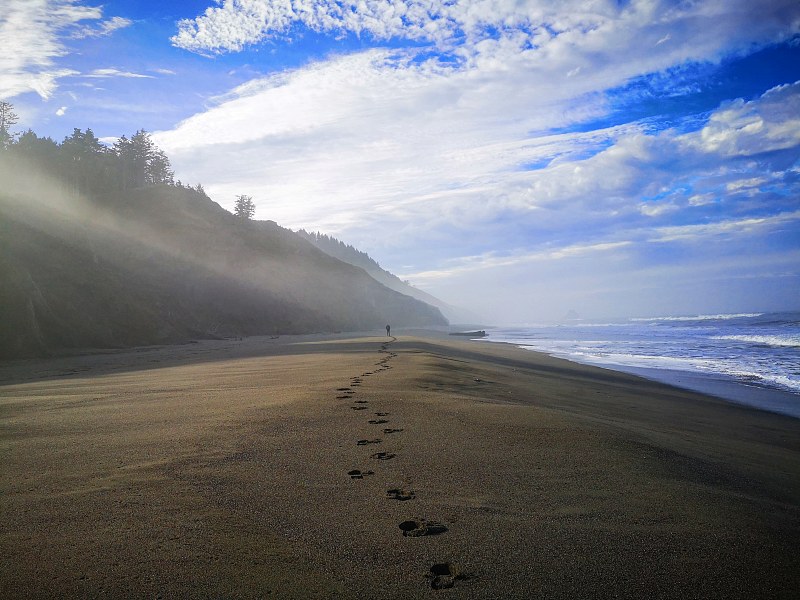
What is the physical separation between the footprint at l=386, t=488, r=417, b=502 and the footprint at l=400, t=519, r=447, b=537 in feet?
1.40

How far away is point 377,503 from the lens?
3.64 meters

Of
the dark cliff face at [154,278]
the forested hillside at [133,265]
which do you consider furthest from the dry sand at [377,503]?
the forested hillside at [133,265]

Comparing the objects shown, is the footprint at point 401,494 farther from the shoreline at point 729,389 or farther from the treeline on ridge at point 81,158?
the treeline on ridge at point 81,158

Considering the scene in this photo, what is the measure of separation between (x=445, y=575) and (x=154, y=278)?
149ft

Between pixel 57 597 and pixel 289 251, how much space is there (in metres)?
66.6

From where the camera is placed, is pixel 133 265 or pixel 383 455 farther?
pixel 133 265

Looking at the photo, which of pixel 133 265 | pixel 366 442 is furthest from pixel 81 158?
pixel 366 442

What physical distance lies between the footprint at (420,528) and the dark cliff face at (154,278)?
72.2ft

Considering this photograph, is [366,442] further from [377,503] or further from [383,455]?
[377,503]

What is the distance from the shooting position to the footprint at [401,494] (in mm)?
3777

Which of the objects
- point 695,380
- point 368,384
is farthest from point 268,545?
point 695,380

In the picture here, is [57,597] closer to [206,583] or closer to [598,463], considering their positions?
[206,583]

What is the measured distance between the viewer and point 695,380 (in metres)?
16.1

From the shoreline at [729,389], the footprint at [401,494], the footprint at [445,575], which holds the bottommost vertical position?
the shoreline at [729,389]
